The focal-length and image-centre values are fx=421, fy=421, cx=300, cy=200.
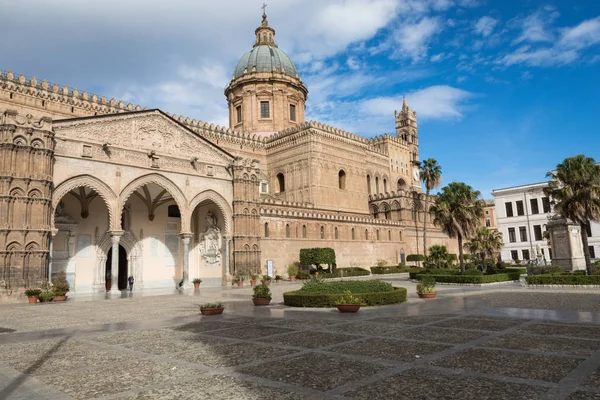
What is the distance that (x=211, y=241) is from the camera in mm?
35625

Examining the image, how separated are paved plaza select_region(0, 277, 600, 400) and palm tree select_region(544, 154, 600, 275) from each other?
12841 millimetres

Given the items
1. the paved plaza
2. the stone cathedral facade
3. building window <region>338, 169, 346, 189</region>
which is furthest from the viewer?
building window <region>338, 169, 346, 189</region>

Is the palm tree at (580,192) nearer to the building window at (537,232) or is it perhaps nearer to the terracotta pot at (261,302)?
the terracotta pot at (261,302)

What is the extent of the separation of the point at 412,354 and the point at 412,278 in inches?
1094

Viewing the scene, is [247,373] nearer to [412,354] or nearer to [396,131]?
[412,354]

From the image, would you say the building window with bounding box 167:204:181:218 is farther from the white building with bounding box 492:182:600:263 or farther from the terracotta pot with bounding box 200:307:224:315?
the white building with bounding box 492:182:600:263

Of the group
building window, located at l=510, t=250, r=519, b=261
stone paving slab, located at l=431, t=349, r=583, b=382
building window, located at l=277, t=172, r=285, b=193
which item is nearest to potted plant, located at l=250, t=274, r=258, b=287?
building window, located at l=277, t=172, r=285, b=193

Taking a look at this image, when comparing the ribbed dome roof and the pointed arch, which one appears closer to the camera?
the pointed arch

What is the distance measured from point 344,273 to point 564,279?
788 inches

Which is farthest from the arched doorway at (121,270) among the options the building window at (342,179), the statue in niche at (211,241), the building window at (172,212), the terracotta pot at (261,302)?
the building window at (342,179)

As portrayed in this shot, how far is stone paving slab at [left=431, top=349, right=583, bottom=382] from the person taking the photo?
6.51 metres

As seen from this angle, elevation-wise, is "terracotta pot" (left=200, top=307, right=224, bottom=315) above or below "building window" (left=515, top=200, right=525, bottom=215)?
below

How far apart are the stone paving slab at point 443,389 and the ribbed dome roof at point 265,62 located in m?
54.7

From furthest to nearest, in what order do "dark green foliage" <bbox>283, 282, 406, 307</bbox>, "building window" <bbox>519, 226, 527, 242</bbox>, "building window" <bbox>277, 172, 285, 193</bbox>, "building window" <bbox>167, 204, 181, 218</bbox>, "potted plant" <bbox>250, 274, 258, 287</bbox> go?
"building window" <bbox>519, 226, 527, 242</bbox>
"building window" <bbox>277, 172, 285, 193</bbox>
"building window" <bbox>167, 204, 181, 218</bbox>
"potted plant" <bbox>250, 274, 258, 287</bbox>
"dark green foliage" <bbox>283, 282, 406, 307</bbox>
